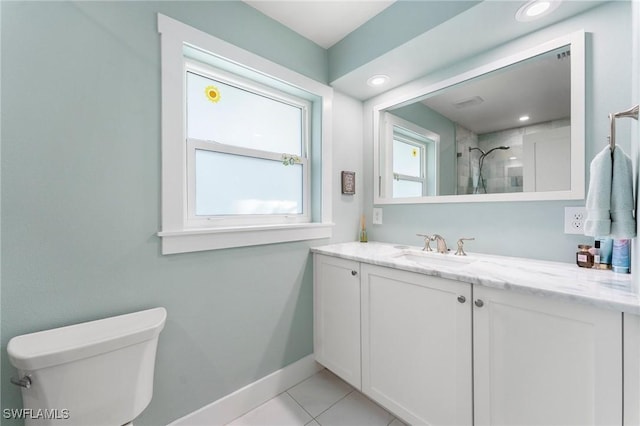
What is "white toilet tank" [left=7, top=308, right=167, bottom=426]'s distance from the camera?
834 mm

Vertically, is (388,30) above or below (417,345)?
above

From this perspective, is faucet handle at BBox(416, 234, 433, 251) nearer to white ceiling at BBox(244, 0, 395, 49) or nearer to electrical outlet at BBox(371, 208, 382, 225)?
electrical outlet at BBox(371, 208, 382, 225)

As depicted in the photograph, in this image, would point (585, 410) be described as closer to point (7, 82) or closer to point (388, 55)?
point (388, 55)

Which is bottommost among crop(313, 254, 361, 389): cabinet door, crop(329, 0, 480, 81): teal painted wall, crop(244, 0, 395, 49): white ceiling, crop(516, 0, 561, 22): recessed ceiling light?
crop(313, 254, 361, 389): cabinet door

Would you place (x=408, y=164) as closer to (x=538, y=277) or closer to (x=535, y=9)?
(x=535, y=9)

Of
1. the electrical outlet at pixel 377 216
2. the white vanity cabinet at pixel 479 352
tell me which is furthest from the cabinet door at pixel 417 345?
the electrical outlet at pixel 377 216

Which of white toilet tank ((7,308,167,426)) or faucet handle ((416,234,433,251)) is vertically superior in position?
faucet handle ((416,234,433,251))

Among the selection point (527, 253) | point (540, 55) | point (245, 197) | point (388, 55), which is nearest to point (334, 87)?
point (388, 55)

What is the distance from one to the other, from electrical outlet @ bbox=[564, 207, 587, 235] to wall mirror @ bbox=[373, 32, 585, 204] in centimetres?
7

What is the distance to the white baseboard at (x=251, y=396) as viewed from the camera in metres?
1.37

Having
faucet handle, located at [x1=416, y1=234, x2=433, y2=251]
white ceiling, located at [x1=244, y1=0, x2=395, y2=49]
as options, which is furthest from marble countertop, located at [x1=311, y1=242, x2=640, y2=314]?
white ceiling, located at [x1=244, y1=0, x2=395, y2=49]

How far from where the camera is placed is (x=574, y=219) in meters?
1.25

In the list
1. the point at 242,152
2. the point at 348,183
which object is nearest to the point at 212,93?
the point at 242,152

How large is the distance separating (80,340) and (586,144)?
2303 millimetres
